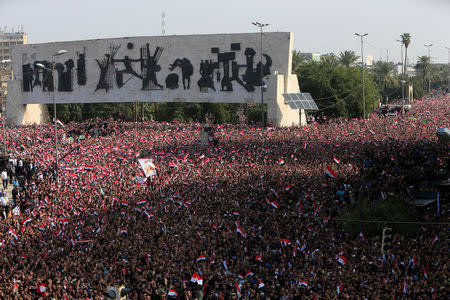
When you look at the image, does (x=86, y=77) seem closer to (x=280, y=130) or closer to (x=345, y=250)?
(x=280, y=130)

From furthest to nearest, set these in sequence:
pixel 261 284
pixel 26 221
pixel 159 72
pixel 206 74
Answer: pixel 159 72 < pixel 206 74 < pixel 26 221 < pixel 261 284

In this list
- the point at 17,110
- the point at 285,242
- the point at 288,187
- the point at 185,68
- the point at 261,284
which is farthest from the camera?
the point at 17,110

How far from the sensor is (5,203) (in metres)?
23.2

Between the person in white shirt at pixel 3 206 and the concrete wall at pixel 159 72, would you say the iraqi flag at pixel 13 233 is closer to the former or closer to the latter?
the person in white shirt at pixel 3 206

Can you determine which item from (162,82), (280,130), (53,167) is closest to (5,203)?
(53,167)

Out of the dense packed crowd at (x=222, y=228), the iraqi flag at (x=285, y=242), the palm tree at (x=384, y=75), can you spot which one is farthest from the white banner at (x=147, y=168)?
the palm tree at (x=384, y=75)

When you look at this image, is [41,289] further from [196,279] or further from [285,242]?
[285,242]

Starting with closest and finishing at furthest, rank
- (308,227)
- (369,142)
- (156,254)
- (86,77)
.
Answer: (156,254) < (308,227) < (369,142) < (86,77)

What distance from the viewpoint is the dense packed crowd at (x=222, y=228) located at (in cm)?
1295

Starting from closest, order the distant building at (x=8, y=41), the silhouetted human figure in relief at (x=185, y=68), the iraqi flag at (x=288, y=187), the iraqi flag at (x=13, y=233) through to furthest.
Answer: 1. the iraqi flag at (x=13, y=233)
2. the iraqi flag at (x=288, y=187)
3. the silhouetted human figure in relief at (x=185, y=68)
4. the distant building at (x=8, y=41)

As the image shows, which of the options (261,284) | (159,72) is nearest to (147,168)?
(261,284)

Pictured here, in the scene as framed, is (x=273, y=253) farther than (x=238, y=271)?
Yes

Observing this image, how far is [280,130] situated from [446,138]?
57.4 ft

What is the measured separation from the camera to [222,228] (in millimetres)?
17047
